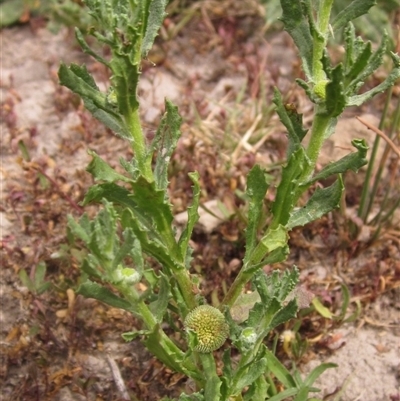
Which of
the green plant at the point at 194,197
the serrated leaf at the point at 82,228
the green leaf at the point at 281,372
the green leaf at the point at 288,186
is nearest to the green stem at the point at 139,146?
the green plant at the point at 194,197

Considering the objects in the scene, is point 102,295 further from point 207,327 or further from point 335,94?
point 335,94

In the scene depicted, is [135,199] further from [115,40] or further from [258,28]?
[258,28]

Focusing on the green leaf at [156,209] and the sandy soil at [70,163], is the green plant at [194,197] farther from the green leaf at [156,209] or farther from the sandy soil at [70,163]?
the sandy soil at [70,163]

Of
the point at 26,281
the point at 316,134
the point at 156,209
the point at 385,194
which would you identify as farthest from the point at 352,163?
the point at 26,281

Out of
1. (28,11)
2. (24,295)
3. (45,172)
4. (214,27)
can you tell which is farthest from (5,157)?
(214,27)

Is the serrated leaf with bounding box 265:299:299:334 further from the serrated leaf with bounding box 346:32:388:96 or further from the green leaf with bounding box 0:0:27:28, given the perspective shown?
the green leaf with bounding box 0:0:27:28

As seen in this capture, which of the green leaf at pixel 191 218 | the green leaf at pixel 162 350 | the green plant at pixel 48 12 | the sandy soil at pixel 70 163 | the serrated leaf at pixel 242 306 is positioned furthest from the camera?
the green plant at pixel 48 12

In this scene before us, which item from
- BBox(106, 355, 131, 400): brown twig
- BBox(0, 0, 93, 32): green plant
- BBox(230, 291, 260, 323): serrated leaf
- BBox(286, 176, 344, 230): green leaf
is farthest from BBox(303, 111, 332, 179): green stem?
BBox(0, 0, 93, 32): green plant
